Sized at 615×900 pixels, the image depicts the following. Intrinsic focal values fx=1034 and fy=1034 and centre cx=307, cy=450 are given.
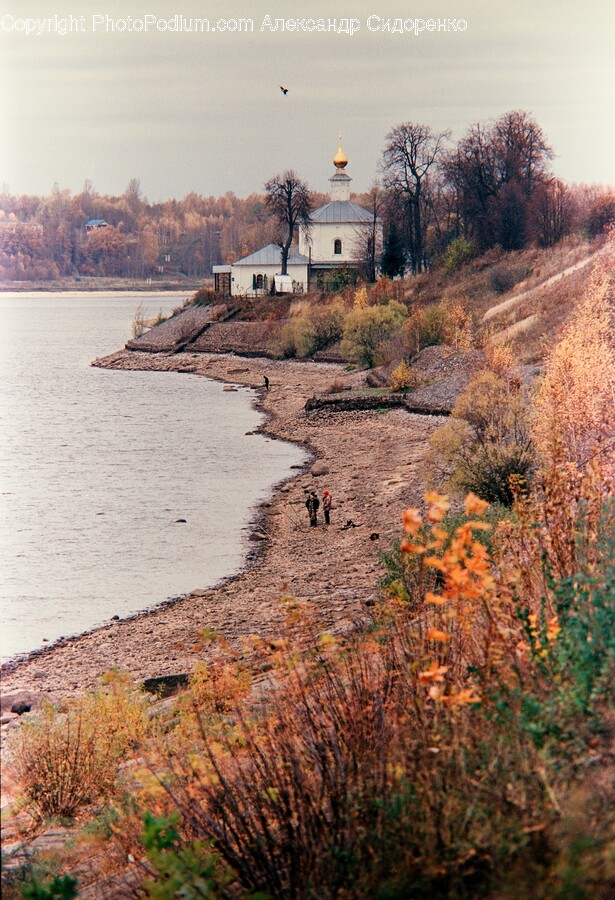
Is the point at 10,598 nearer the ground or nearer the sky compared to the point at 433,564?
nearer the ground

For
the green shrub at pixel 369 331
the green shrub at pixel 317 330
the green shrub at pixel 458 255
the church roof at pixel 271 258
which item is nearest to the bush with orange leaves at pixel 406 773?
the green shrub at pixel 369 331

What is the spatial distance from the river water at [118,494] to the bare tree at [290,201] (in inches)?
941

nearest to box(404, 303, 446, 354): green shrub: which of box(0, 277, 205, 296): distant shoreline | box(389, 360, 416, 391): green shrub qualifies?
box(389, 360, 416, 391): green shrub

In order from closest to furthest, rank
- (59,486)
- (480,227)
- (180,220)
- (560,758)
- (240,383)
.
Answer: (560,758), (59,486), (240,383), (480,227), (180,220)

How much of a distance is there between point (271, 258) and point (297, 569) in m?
55.3

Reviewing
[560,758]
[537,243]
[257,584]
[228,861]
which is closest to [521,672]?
[560,758]

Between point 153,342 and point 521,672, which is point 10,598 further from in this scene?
point 153,342

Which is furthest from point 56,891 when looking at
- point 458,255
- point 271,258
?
point 271,258

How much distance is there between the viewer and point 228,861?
4160 mm

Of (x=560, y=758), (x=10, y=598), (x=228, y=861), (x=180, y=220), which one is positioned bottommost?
(x=10, y=598)

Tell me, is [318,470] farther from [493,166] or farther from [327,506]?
[493,166]

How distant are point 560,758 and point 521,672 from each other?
63 cm

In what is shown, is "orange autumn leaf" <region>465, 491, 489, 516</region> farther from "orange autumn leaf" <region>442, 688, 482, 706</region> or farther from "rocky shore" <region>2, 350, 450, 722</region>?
"rocky shore" <region>2, 350, 450, 722</region>

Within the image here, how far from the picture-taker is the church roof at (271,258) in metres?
68.6
